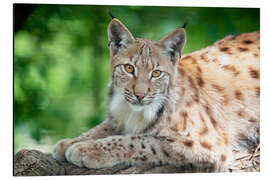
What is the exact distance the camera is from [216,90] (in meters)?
5.58

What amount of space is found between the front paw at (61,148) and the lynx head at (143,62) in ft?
2.93

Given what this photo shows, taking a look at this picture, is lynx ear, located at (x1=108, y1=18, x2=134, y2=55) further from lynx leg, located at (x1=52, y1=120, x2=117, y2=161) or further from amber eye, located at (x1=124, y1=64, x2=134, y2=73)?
lynx leg, located at (x1=52, y1=120, x2=117, y2=161)

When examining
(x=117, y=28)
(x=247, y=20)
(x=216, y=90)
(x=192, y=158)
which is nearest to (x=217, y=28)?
(x=247, y=20)

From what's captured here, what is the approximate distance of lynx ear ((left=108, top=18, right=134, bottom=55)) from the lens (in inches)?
200

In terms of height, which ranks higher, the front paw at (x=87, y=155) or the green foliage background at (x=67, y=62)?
the green foliage background at (x=67, y=62)

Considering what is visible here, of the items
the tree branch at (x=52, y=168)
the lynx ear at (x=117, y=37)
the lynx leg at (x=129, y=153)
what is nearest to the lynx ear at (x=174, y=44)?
the lynx ear at (x=117, y=37)

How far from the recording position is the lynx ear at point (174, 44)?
5102mm

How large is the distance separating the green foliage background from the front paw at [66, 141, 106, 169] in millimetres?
541

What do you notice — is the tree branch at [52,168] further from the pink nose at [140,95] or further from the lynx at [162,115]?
the pink nose at [140,95]

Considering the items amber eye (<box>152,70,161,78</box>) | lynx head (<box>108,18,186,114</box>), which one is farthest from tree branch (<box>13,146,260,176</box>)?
amber eye (<box>152,70,161,78</box>)

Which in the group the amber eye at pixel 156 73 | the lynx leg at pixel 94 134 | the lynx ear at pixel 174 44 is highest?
the lynx ear at pixel 174 44

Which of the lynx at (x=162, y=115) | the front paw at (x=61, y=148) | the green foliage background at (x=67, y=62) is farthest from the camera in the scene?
the green foliage background at (x=67, y=62)

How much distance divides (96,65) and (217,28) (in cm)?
171

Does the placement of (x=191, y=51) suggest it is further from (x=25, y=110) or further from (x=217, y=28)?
(x=25, y=110)
